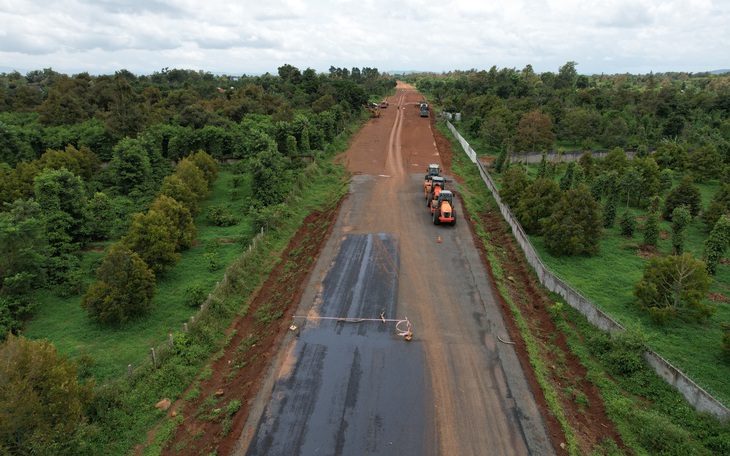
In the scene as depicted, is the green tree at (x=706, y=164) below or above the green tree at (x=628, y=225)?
above

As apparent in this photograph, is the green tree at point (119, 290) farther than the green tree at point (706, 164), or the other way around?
the green tree at point (706, 164)

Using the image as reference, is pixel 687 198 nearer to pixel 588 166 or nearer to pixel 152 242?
pixel 588 166

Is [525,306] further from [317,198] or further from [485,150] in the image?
[485,150]

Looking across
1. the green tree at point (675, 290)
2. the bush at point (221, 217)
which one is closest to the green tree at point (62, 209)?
the bush at point (221, 217)

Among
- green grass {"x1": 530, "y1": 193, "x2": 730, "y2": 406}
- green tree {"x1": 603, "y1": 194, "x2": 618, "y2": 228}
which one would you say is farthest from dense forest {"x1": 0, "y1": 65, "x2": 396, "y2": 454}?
green tree {"x1": 603, "y1": 194, "x2": 618, "y2": 228}

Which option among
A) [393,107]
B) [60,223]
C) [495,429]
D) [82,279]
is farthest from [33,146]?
[393,107]

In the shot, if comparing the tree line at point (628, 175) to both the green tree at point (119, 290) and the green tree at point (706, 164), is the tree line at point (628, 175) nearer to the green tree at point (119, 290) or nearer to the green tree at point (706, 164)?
the green tree at point (706, 164)
